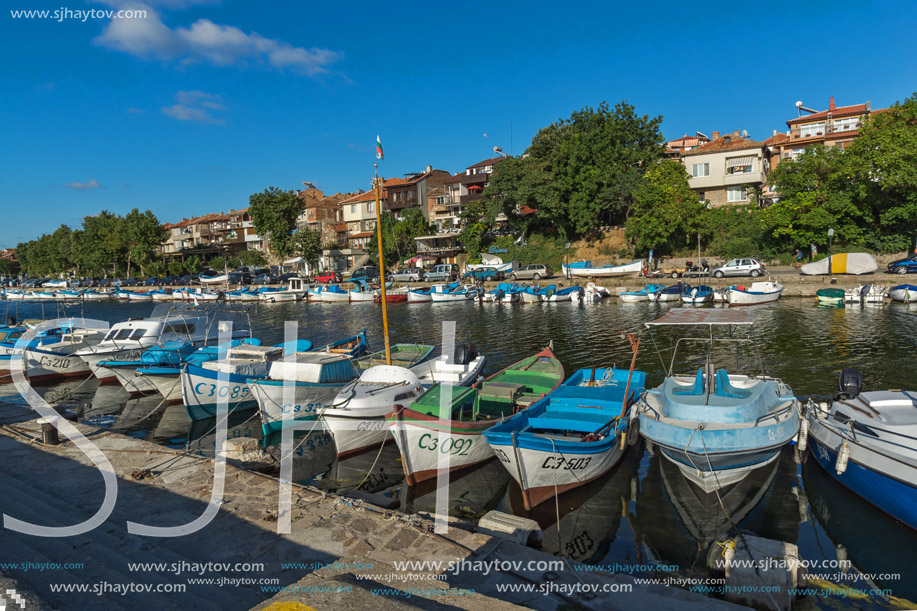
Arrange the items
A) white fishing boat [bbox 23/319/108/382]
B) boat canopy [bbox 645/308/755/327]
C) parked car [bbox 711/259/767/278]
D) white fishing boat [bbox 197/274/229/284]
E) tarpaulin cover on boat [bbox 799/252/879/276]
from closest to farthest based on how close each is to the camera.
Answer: boat canopy [bbox 645/308/755/327]
white fishing boat [bbox 23/319/108/382]
tarpaulin cover on boat [bbox 799/252/879/276]
parked car [bbox 711/259/767/278]
white fishing boat [bbox 197/274/229/284]

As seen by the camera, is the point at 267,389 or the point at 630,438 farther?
the point at 267,389

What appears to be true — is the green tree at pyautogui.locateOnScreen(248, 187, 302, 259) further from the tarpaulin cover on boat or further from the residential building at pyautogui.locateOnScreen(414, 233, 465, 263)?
the tarpaulin cover on boat

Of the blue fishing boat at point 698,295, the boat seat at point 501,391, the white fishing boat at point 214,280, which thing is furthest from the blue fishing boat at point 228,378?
the white fishing boat at point 214,280

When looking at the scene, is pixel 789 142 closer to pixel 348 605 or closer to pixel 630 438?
pixel 630 438

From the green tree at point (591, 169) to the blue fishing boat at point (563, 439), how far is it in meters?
44.2

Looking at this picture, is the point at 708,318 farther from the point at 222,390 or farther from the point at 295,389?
the point at 222,390

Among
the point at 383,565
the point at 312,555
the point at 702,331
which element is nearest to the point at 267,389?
the point at 312,555

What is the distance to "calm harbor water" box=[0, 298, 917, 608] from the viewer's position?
8781 millimetres

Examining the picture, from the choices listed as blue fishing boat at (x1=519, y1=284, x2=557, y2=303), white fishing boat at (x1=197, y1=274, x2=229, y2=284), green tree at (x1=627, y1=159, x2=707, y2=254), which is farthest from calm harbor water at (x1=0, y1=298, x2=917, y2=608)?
white fishing boat at (x1=197, y1=274, x2=229, y2=284)

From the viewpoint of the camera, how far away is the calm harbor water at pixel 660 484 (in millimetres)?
8781

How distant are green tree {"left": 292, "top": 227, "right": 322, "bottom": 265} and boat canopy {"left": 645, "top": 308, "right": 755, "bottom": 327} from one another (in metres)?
63.7

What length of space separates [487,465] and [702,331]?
19710 mm

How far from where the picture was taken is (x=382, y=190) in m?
83.9

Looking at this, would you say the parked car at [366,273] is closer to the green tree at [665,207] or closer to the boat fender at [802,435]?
the green tree at [665,207]
